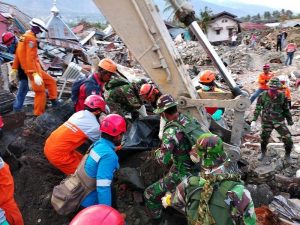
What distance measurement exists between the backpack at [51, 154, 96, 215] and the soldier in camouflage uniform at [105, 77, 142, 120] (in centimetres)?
231

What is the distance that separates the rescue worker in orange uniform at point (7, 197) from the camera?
13.1 feet

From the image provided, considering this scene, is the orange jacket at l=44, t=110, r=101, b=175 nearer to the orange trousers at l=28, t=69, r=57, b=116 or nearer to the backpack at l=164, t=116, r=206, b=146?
the backpack at l=164, t=116, r=206, b=146

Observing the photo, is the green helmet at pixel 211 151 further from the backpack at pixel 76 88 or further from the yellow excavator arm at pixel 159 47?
the backpack at pixel 76 88

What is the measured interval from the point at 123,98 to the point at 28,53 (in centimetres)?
176

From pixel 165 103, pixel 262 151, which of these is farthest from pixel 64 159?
pixel 262 151

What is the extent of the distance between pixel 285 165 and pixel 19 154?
4.69m

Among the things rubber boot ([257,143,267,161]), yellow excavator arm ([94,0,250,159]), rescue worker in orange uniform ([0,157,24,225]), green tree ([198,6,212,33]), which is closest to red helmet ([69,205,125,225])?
rescue worker in orange uniform ([0,157,24,225])

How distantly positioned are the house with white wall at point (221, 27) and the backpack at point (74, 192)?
44.3m

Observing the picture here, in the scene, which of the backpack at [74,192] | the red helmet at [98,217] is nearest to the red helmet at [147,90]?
the backpack at [74,192]

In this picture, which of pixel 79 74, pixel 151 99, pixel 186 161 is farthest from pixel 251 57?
pixel 186 161

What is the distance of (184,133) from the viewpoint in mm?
3994

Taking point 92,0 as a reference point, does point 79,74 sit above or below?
below

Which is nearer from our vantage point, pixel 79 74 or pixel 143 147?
pixel 143 147

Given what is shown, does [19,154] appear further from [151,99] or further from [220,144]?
[220,144]
